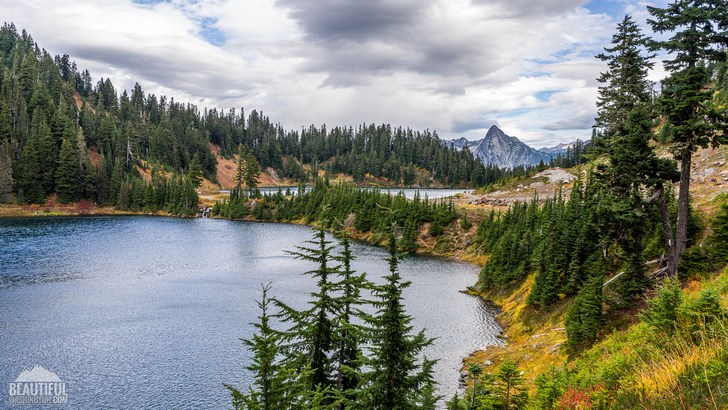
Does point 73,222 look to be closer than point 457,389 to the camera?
No

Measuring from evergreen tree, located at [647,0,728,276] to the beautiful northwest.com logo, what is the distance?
152 ft

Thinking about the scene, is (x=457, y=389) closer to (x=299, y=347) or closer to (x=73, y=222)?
(x=299, y=347)

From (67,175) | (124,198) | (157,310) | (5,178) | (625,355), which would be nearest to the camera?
(625,355)

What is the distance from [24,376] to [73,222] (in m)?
108

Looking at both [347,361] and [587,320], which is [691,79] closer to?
[587,320]

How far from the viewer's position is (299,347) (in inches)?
824

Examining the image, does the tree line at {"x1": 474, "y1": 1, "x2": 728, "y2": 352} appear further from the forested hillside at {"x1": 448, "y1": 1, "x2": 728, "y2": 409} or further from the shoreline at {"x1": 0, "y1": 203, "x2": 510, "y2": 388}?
the shoreline at {"x1": 0, "y1": 203, "x2": 510, "y2": 388}

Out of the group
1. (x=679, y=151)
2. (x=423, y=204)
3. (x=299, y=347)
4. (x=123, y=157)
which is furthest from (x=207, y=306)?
(x=123, y=157)

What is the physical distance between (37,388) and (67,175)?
137 metres

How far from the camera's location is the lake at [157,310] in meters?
34.2

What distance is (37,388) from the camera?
32.3 m

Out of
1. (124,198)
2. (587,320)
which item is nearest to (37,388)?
(587,320)

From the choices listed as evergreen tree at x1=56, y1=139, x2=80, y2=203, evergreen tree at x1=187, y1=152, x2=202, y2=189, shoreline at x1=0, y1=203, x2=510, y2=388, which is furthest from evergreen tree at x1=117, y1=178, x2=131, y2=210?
evergreen tree at x1=187, y1=152, x2=202, y2=189

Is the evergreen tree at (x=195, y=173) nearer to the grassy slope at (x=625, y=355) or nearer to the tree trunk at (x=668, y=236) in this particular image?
the grassy slope at (x=625, y=355)
